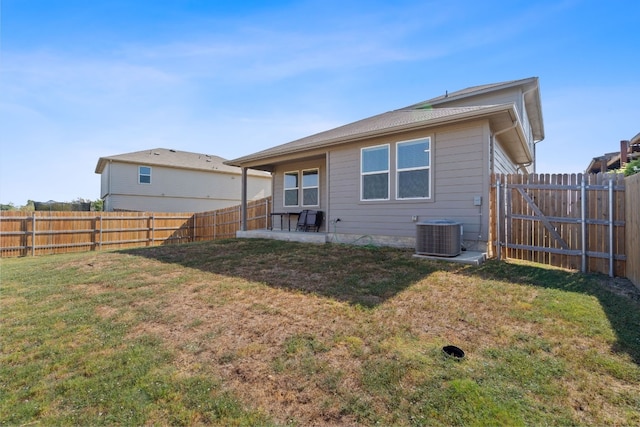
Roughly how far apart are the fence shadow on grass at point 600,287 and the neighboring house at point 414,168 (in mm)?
1109

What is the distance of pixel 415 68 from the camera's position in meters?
9.80

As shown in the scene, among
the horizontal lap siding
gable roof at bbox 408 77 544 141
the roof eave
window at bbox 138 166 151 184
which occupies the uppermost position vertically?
gable roof at bbox 408 77 544 141

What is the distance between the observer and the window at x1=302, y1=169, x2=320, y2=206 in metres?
10.2

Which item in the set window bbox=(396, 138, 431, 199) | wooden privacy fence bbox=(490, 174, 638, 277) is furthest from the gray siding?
wooden privacy fence bbox=(490, 174, 638, 277)

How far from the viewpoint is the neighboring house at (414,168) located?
5941 mm

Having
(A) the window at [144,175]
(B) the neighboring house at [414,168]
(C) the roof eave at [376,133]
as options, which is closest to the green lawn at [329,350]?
(B) the neighboring house at [414,168]

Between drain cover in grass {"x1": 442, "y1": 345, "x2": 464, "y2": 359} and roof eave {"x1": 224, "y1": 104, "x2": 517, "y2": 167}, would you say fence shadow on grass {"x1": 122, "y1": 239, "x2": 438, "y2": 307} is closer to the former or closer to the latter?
drain cover in grass {"x1": 442, "y1": 345, "x2": 464, "y2": 359}

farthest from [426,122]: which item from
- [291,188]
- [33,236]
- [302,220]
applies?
[33,236]

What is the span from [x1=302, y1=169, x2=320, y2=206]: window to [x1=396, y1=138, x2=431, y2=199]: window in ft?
12.0

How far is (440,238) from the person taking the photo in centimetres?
559

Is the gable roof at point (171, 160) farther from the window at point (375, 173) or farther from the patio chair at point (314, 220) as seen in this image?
the window at point (375, 173)

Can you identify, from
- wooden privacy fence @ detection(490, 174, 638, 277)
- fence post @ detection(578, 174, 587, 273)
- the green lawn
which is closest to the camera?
the green lawn

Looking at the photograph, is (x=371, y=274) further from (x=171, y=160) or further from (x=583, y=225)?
(x=171, y=160)

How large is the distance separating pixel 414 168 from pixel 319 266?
3.27 m
